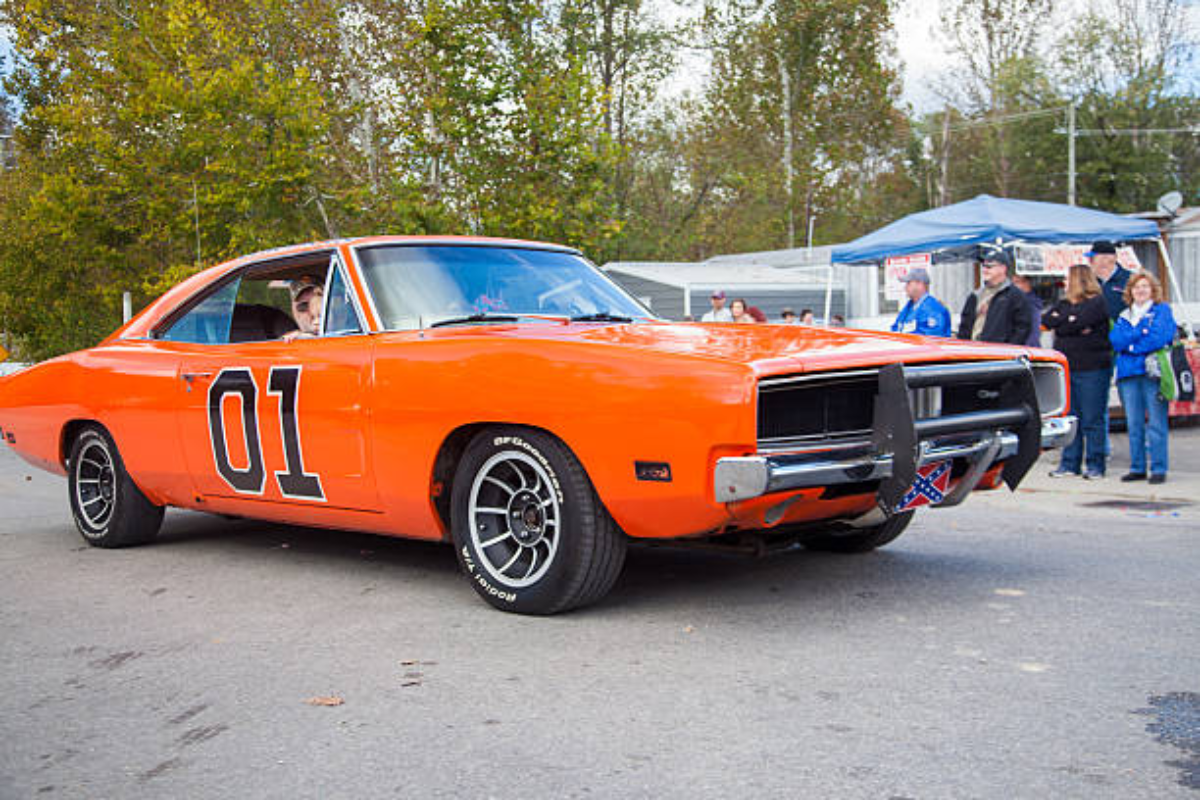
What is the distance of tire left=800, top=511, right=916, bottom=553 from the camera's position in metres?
5.74

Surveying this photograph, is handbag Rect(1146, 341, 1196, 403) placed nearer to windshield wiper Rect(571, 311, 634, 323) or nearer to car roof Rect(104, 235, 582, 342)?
car roof Rect(104, 235, 582, 342)

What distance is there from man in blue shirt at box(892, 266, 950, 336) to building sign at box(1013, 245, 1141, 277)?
5.57 meters

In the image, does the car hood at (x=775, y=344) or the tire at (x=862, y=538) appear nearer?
the car hood at (x=775, y=344)

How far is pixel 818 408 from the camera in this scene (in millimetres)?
4371

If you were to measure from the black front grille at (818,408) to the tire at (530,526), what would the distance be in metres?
0.70

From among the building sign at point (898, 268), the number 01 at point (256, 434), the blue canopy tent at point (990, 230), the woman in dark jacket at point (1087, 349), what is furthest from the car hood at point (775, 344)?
the building sign at point (898, 268)

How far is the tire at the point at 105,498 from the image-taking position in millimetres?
6539

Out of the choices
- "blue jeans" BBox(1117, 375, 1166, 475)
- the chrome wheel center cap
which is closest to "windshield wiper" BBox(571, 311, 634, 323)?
the chrome wheel center cap

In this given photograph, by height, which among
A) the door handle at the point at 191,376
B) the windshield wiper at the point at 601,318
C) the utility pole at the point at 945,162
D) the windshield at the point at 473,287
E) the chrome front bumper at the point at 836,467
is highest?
the utility pole at the point at 945,162

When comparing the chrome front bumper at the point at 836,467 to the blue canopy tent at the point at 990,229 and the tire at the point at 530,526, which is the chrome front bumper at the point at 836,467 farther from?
the blue canopy tent at the point at 990,229

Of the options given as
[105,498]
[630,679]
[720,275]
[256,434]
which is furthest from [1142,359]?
[720,275]

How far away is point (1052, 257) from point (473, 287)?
12.1 metres

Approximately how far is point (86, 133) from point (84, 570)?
1804 centimetres

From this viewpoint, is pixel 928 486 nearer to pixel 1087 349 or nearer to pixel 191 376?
pixel 191 376
